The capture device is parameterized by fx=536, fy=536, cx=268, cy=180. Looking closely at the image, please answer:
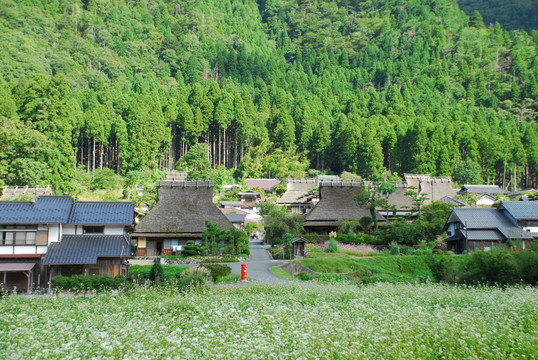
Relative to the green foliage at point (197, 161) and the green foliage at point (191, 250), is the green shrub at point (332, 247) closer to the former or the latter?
the green foliage at point (191, 250)

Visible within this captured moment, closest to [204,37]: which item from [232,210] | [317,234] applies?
[232,210]

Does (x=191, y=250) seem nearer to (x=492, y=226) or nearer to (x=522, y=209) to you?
(x=492, y=226)

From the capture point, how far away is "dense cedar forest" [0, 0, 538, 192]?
190 feet

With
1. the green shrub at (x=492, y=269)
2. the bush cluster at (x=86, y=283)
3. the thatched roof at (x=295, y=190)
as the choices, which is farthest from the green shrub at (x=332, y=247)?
the thatched roof at (x=295, y=190)

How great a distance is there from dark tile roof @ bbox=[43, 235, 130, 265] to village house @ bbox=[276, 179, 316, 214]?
30.5m

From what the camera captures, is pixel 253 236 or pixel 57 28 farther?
pixel 57 28

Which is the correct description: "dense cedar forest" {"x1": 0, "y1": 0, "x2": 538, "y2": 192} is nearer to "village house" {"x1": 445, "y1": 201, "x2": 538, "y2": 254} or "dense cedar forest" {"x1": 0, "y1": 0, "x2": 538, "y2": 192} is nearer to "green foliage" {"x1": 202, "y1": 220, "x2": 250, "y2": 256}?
"green foliage" {"x1": 202, "y1": 220, "x2": 250, "y2": 256}

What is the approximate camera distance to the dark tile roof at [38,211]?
23.0m

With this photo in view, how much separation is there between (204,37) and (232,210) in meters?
76.4

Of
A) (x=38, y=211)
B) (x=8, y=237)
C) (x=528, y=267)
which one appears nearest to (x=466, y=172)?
(x=528, y=267)

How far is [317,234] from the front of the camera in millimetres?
35594

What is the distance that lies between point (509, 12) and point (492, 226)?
15700cm

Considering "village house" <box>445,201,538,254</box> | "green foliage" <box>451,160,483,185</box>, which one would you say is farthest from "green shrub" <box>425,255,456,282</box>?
"green foliage" <box>451,160,483,185</box>

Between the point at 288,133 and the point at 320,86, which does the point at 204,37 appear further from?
the point at 288,133
